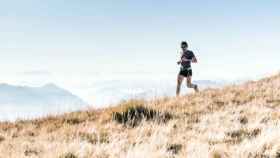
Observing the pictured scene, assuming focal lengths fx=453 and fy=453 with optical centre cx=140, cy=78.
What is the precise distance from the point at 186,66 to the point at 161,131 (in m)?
9.38

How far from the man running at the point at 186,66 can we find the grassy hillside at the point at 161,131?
247cm

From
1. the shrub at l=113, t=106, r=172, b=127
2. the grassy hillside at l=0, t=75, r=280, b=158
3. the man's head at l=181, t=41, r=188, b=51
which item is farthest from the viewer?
the man's head at l=181, t=41, r=188, b=51

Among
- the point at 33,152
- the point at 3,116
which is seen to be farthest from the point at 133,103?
the point at 33,152

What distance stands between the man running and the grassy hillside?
8.10ft

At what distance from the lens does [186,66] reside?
18.3 m

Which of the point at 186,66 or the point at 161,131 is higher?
the point at 186,66

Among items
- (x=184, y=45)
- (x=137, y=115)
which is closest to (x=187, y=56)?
(x=184, y=45)

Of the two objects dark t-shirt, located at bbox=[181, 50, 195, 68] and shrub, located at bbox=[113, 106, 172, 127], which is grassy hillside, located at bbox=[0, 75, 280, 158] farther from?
dark t-shirt, located at bbox=[181, 50, 195, 68]

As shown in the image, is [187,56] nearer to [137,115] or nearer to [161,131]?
[137,115]

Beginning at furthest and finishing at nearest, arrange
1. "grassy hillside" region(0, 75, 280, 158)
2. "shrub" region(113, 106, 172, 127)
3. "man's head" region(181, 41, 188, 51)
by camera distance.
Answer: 1. "man's head" region(181, 41, 188, 51)
2. "shrub" region(113, 106, 172, 127)
3. "grassy hillside" region(0, 75, 280, 158)

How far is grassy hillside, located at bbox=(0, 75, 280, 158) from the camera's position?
6723 millimetres

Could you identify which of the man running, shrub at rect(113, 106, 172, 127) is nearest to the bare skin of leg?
the man running

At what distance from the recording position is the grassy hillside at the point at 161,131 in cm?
672

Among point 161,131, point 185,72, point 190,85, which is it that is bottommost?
point 161,131
